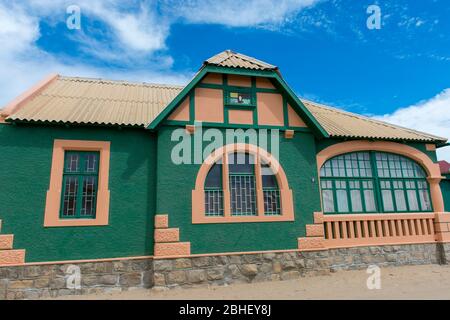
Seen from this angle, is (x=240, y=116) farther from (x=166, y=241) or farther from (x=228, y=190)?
(x=166, y=241)

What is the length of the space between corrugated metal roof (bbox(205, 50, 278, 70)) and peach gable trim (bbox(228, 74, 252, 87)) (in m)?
0.41

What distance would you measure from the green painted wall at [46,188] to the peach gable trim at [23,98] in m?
0.41

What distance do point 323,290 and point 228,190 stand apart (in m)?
3.58

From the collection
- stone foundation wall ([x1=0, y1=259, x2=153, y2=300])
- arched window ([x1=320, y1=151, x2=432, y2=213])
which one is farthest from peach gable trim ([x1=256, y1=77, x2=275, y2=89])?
stone foundation wall ([x1=0, y1=259, x2=153, y2=300])

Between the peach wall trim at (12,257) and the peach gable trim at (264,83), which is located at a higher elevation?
the peach gable trim at (264,83)

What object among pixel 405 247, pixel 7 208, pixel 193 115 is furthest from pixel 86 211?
pixel 405 247

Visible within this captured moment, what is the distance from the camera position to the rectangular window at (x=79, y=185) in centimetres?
736

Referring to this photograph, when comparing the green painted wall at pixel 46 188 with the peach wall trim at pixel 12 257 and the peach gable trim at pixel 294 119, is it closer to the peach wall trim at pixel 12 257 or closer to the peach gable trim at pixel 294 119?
the peach wall trim at pixel 12 257

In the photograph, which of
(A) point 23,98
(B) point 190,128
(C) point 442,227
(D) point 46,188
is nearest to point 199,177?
(B) point 190,128

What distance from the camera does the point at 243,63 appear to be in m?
8.78

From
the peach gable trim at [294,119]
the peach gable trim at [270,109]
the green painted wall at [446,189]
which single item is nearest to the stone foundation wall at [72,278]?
the peach gable trim at [270,109]

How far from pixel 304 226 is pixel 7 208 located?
319 inches

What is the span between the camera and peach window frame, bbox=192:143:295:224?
25.3ft

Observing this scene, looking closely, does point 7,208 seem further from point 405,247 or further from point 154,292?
point 405,247
